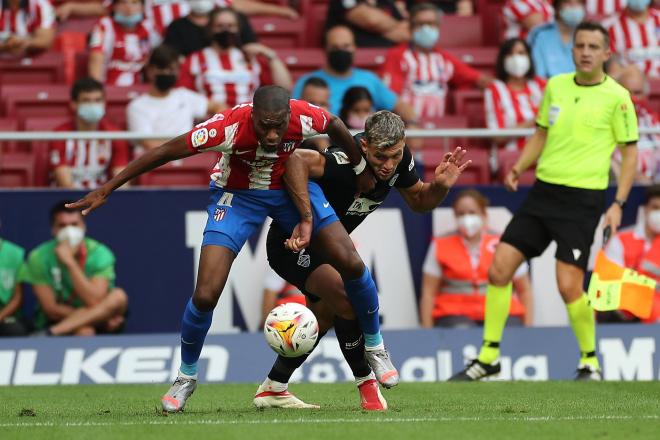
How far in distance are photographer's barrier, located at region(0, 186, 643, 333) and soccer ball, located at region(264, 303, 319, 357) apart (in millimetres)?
3954

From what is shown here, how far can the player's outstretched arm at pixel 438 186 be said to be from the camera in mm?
7832

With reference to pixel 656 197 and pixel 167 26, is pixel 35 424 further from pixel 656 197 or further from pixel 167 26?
pixel 167 26

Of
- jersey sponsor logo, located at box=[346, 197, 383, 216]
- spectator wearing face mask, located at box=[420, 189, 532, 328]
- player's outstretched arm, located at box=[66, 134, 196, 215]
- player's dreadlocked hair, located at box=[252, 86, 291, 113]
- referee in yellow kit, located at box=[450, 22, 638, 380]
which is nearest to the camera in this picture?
player's dreadlocked hair, located at box=[252, 86, 291, 113]

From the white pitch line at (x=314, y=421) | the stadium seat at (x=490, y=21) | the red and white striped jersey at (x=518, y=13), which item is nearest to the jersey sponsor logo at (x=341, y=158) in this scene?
the white pitch line at (x=314, y=421)

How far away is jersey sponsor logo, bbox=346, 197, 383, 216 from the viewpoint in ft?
26.5

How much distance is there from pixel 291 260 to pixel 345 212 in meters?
0.47

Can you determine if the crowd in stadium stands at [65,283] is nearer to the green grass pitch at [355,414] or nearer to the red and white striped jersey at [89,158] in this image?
the red and white striped jersey at [89,158]

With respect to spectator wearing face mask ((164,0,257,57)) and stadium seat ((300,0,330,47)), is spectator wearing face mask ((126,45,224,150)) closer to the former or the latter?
spectator wearing face mask ((164,0,257,57))

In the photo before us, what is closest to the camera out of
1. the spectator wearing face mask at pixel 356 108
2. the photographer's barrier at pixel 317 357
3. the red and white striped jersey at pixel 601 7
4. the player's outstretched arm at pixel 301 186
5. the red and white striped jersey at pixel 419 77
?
the player's outstretched arm at pixel 301 186

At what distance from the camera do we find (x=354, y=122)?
12.0 m

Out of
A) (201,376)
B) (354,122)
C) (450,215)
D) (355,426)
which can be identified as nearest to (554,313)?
(450,215)

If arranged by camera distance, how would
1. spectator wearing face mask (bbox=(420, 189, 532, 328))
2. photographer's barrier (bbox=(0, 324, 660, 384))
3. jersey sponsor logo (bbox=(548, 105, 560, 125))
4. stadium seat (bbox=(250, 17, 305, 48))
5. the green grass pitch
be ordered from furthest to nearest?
stadium seat (bbox=(250, 17, 305, 48)) < spectator wearing face mask (bbox=(420, 189, 532, 328)) < photographer's barrier (bbox=(0, 324, 660, 384)) < jersey sponsor logo (bbox=(548, 105, 560, 125)) < the green grass pitch

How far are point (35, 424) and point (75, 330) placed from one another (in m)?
4.28

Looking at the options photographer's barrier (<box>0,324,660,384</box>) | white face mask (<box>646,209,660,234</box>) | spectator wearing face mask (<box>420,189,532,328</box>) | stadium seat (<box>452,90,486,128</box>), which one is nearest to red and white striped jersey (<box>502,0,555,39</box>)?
stadium seat (<box>452,90,486,128</box>)
